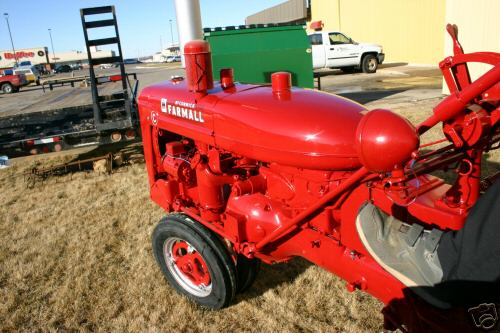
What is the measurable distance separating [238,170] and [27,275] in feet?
7.12

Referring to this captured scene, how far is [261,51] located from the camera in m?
8.79

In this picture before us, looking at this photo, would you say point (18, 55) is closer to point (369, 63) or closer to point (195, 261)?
point (369, 63)

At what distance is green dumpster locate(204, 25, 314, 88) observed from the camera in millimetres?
8586

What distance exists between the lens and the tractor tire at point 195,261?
2699 mm

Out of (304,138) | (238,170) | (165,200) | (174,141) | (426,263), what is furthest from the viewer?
(174,141)

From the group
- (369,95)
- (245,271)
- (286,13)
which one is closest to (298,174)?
(245,271)

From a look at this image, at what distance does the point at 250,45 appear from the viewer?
28.8ft

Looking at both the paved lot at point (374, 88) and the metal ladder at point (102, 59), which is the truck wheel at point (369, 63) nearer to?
the paved lot at point (374, 88)

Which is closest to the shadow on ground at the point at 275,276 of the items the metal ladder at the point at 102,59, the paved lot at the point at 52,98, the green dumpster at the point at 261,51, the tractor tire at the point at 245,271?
the tractor tire at the point at 245,271

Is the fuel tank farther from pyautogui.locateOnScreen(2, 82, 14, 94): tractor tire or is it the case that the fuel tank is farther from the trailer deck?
pyautogui.locateOnScreen(2, 82, 14, 94): tractor tire

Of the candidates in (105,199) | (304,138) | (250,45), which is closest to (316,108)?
(304,138)

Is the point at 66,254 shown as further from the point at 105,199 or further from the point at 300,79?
the point at 300,79

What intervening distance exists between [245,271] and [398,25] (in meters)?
21.7

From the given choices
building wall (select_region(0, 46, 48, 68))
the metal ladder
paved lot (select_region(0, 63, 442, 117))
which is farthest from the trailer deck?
building wall (select_region(0, 46, 48, 68))
